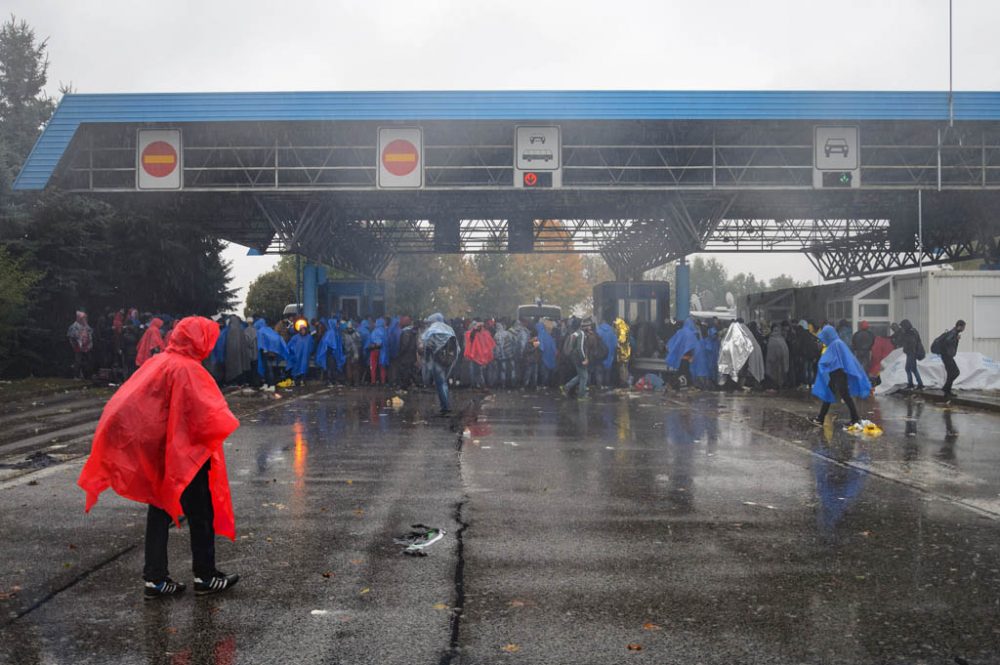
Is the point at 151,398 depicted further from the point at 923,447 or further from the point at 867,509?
the point at 923,447

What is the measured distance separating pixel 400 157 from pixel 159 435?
73.9 feet

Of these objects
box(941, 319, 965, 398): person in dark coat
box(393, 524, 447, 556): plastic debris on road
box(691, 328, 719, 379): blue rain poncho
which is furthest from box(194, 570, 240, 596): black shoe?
box(691, 328, 719, 379): blue rain poncho

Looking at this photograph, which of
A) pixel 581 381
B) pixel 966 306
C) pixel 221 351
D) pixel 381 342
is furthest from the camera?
pixel 381 342

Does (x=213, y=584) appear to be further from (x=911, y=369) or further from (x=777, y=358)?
(x=777, y=358)

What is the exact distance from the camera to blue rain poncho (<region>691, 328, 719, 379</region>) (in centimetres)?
2327

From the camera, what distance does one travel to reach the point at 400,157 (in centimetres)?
2723

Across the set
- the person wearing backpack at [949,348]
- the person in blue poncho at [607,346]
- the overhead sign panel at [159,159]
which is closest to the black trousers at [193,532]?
the person in blue poncho at [607,346]

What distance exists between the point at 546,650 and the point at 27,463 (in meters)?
8.05

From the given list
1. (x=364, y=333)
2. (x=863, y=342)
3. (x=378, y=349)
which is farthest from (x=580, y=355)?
(x=863, y=342)

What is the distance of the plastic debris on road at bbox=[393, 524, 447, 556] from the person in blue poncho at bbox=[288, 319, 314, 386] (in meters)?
17.1

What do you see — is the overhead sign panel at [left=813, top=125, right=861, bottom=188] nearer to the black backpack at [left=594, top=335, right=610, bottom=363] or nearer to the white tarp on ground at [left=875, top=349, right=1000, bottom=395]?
the white tarp on ground at [left=875, top=349, right=1000, bottom=395]

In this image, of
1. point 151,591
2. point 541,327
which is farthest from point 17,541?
point 541,327

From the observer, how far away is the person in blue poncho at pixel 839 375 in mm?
13672

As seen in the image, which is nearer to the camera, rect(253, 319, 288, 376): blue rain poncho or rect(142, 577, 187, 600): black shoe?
rect(142, 577, 187, 600): black shoe
